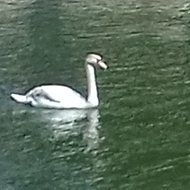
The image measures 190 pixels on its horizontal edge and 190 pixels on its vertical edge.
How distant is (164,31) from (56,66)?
0.88 metres

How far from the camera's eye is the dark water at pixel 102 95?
3.84 m

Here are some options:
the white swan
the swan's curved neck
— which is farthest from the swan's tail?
the swan's curved neck

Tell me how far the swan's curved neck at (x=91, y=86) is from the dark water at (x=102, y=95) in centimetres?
5

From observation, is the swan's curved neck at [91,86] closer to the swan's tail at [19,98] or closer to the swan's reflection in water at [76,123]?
the swan's reflection in water at [76,123]

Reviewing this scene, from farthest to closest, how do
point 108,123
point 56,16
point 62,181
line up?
point 56,16, point 108,123, point 62,181

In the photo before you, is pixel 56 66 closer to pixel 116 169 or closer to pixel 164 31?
pixel 164 31

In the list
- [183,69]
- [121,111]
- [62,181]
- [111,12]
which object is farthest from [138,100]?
[111,12]

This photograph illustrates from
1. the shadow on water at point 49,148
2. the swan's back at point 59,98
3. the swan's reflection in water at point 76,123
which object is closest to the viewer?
the shadow on water at point 49,148

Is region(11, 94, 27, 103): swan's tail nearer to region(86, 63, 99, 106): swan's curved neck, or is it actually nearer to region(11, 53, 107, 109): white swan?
region(11, 53, 107, 109): white swan

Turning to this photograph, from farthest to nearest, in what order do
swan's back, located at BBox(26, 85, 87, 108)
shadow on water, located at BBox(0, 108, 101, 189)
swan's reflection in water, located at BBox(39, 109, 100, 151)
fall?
swan's back, located at BBox(26, 85, 87, 108) → swan's reflection in water, located at BBox(39, 109, 100, 151) → shadow on water, located at BBox(0, 108, 101, 189)

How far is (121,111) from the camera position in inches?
173

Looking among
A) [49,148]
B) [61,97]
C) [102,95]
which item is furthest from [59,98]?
[49,148]

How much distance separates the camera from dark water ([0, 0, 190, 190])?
3.84 meters

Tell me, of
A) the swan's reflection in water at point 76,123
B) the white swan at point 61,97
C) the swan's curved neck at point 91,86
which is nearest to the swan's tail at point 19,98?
the white swan at point 61,97
